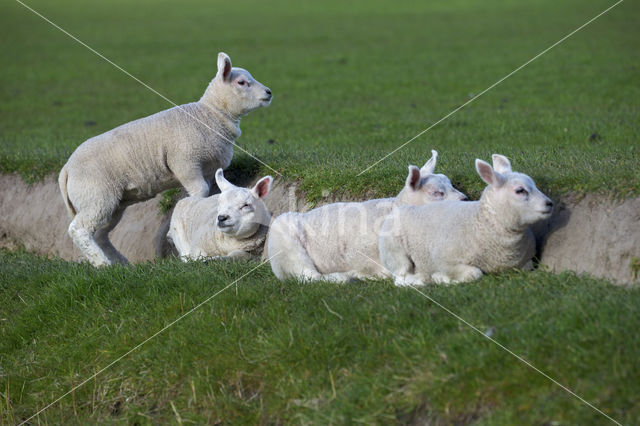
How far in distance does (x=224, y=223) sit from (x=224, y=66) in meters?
2.03

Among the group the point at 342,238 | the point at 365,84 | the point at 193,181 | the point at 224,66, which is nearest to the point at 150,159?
the point at 193,181

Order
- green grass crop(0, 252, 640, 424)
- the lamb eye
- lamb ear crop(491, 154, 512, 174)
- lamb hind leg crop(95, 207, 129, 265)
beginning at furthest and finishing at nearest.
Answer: lamb hind leg crop(95, 207, 129, 265), lamb ear crop(491, 154, 512, 174), the lamb eye, green grass crop(0, 252, 640, 424)

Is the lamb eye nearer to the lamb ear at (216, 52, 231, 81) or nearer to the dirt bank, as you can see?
the dirt bank

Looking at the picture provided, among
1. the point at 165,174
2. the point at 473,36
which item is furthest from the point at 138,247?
the point at 473,36

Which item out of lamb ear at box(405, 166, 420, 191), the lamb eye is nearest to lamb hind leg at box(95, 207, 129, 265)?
lamb ear at box(405, 166, 420, 191)

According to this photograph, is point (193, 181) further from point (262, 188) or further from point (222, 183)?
point (262, 188)

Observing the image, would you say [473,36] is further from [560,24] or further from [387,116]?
[387,116]

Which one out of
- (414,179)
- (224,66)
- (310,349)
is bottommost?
(310,349)

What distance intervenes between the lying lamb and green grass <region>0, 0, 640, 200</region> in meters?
0.75

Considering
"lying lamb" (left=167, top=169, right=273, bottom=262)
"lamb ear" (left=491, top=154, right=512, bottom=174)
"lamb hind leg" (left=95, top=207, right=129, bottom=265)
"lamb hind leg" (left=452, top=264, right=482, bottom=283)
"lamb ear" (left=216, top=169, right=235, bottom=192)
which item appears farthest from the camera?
"lamb hind leg" (left=95, top=207, right=129, bottom=265)

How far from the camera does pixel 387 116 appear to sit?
1563 cm

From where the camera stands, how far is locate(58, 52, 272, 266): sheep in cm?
885

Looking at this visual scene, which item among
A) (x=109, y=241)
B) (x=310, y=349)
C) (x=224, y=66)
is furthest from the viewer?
(x=109, y=241)

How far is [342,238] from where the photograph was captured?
278 inches
